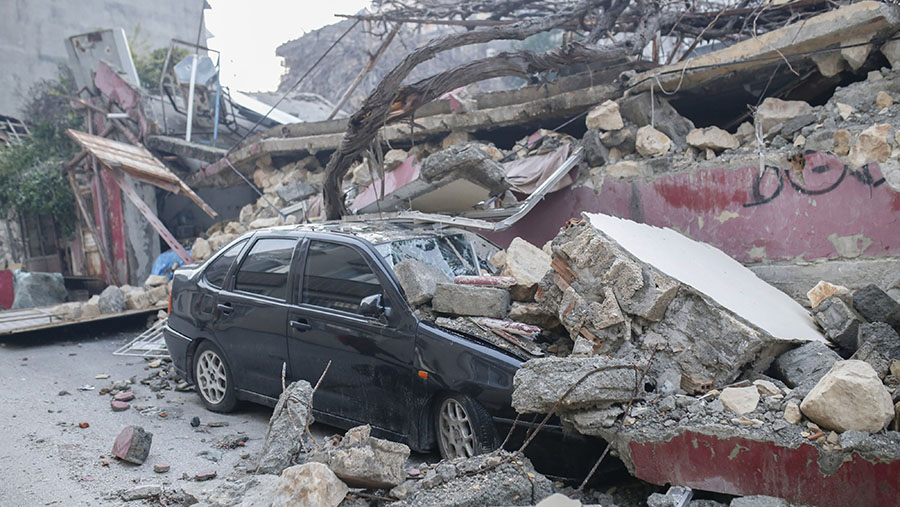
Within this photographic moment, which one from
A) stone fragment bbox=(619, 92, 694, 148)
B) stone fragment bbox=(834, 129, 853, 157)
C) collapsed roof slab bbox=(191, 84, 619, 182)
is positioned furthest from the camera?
collapsed roof slab bbox=(191, 84, 619, 182)

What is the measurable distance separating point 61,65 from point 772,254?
21.2 meters

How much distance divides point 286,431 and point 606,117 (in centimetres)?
533

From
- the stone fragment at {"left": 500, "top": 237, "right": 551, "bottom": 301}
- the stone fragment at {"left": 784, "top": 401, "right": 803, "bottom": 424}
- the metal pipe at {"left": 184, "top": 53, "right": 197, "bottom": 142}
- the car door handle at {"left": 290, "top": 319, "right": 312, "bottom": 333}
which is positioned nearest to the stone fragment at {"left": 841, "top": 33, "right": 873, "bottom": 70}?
the stone fragment at {"left": 500, "top": 237, "right": 551, "bottom": 301}

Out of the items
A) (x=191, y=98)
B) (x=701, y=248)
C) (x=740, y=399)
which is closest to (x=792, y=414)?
(x=740, y=399)

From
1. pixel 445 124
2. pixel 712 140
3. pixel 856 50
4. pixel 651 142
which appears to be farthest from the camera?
pixel 445 124

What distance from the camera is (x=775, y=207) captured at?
6.13 m

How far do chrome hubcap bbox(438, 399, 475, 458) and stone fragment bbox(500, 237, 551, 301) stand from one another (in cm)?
89

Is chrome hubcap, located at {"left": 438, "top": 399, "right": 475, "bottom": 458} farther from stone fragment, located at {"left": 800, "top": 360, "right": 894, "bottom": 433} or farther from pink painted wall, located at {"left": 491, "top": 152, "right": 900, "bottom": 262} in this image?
pink painted wall, located at {"left": 491, "top": 152, "right": 900, "bottom": 262}

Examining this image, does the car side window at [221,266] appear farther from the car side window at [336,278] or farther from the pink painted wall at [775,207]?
the pink painted wall at [775,207]

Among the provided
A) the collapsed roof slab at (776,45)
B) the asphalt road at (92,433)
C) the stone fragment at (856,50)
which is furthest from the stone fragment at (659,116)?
the asphalt road at (92,433)

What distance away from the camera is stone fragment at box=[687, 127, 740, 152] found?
668 centimetres

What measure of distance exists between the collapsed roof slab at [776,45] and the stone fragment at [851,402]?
4.29 metres

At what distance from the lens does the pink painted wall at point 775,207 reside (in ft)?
18.4

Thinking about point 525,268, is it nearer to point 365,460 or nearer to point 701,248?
point 701,248
